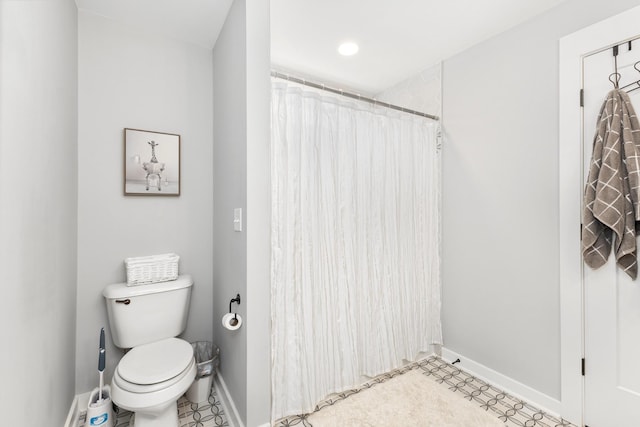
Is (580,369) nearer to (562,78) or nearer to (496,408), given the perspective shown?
(496,408)

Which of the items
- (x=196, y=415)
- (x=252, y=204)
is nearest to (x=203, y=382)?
(x=196, y=415)

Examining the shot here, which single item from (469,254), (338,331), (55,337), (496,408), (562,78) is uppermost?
(562,78)

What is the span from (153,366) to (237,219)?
0.88 m

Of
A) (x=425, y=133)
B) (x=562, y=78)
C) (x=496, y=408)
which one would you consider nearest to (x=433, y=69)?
(x=425, y=133)

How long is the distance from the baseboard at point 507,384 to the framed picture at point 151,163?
2.53m

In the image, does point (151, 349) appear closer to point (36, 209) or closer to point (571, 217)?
point (36, 209)

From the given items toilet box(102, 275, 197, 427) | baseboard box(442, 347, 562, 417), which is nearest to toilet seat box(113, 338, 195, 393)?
toilet box(102, 275, 197, 427)

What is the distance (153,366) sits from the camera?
4.83 ft

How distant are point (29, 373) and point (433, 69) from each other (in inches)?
121

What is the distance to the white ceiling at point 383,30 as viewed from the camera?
5.69 ft

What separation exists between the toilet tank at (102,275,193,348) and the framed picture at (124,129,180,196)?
2.13ft

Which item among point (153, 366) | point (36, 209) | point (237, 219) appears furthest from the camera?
point (237, 219)

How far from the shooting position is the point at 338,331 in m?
1.80

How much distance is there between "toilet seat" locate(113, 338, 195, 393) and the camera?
136cm
